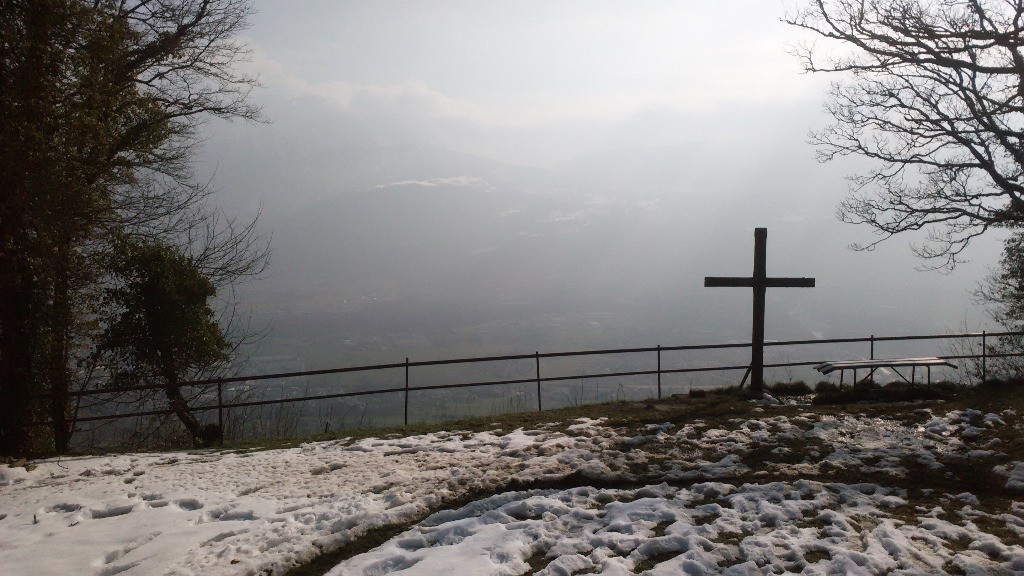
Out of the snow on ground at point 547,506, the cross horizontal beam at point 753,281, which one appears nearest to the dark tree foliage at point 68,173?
the snow on ground at point 547,506

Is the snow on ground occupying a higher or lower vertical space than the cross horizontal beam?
lower

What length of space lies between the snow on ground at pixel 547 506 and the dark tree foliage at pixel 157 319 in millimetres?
4622

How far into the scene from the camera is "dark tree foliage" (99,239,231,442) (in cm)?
1197

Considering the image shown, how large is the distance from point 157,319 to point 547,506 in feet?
33.5

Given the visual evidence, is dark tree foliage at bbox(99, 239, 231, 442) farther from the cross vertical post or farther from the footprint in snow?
the cross vertical post

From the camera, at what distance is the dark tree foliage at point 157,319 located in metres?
12.0

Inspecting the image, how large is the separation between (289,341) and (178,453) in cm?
9113

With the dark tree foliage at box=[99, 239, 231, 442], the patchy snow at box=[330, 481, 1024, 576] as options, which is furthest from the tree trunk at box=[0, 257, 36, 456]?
the patchy snow at box=[330, 481, 1024, 576]

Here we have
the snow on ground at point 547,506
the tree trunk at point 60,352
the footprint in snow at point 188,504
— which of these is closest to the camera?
the snow on ground at point 547,506

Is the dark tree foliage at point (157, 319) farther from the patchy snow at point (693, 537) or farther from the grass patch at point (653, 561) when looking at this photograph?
the grass patch at point (653, 561)

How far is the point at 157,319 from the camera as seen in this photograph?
1205 cm

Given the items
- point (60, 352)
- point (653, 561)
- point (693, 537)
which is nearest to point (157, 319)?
point (60, 352)

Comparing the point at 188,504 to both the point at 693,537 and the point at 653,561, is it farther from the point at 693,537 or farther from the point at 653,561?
the point at 693,537

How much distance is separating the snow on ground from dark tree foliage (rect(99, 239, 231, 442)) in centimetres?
462
